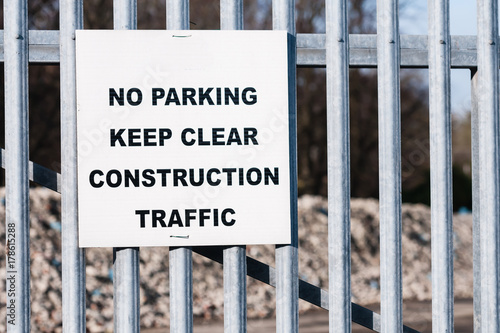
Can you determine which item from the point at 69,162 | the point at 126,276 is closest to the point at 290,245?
the point at 126,276

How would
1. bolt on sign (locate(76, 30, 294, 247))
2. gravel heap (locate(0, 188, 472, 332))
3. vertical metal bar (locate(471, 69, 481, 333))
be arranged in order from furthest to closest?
gravel heap (locate(0, 188, 472, 332))
vertical metal bar (locate(471, 69, 481, 333))
bolt on sign (locate(76, 30, 294, 247))

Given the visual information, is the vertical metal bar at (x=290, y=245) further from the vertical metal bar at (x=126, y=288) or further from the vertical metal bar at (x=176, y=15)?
the vertical metal bar at (x=126, y=288)

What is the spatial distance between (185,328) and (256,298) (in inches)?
260

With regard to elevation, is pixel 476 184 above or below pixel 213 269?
above

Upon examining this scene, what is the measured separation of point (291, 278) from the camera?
313cm

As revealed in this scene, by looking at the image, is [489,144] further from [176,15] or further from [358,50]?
[176,15]

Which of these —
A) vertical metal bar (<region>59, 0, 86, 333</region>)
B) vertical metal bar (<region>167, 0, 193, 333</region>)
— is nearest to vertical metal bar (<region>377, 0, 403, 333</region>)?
vertical metal bar (<region>167, 0, 193, 333</region>)

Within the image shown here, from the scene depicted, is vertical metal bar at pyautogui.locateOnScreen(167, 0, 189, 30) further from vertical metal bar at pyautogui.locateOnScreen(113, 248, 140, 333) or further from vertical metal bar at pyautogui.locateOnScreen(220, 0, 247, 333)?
vertical metal bar at pyautogui.locateOnScreen(113, 248, 140, 333)

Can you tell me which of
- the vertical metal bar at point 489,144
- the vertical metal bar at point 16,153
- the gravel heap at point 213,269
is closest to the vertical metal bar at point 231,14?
the vertical metal bar at point 16,153

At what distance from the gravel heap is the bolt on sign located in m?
5.53

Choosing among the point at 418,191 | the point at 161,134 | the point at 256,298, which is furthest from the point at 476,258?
the point at 418,191

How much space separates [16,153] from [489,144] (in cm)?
227

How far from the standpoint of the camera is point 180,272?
3084 mm

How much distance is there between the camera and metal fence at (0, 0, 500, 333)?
3055 millimetres
